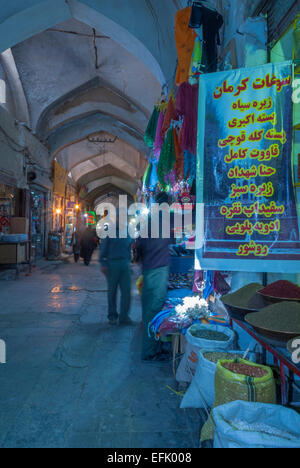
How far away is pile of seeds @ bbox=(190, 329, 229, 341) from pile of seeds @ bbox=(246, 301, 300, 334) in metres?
0.87

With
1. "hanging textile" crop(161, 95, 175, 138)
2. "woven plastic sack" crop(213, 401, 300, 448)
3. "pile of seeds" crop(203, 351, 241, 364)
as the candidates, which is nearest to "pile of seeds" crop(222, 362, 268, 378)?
"woven plastic sack" crop(213, 401, 300, 448)

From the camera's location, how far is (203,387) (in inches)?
97.3

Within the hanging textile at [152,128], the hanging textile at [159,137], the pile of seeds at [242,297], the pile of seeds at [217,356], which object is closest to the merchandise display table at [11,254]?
the hanging textile at [152,128]

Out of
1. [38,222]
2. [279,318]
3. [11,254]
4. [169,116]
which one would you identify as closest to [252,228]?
[279,318]

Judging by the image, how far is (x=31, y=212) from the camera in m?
12.6

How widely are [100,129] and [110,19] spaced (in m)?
7.91

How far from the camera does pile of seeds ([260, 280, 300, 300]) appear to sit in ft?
7.11

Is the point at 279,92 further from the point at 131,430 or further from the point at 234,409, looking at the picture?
the point at 131,430

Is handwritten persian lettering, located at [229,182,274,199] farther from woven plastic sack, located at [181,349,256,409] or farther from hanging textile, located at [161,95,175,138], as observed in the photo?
hanging textile, located at [161,95,175,138]

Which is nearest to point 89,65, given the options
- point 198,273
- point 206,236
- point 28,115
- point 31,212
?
point 28,115

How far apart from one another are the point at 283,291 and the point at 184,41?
3510 mm

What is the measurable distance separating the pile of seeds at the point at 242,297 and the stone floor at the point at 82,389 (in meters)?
1.00

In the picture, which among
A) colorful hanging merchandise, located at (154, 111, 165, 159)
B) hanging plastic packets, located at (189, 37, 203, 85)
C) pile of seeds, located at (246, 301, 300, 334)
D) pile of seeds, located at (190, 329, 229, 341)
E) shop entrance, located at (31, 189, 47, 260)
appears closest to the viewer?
pile of seeds, located at (246, 301, 300, 334)

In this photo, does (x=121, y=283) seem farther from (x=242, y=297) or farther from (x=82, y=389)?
(x=242, y=297)
